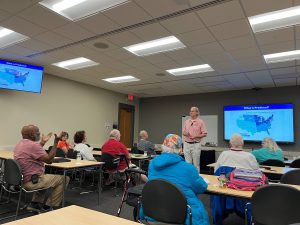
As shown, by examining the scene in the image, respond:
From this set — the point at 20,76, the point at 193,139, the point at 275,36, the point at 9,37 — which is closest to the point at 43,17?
the point at 9,37

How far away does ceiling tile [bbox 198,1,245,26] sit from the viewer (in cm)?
309

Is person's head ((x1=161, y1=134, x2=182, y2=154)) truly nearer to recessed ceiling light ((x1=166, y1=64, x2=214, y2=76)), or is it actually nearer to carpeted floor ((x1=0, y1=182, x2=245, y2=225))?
carpeted floor ((x1=0, y1=182, x2=245, y2=225))

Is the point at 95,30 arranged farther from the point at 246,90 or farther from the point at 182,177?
the point at 246,90

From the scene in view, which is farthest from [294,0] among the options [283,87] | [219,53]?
[283,87]

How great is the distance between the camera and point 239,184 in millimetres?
2182

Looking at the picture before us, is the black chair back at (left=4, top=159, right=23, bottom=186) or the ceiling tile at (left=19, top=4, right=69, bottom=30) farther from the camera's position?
the ceiling tile at (left=19, top=4, right=69, bottom=30)

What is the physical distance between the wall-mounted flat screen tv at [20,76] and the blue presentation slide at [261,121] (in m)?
6.06

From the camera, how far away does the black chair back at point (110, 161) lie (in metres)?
4.52

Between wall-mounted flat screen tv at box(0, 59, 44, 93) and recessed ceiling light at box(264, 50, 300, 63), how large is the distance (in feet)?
17.4

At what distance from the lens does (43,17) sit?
11.6 feet

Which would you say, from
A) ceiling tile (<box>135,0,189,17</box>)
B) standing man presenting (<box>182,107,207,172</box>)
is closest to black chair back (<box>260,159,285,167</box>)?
standing man presenting (<box>182,107,207,172</box>)

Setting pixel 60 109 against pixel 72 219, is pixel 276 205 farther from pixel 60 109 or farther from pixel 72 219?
pixel 60 109

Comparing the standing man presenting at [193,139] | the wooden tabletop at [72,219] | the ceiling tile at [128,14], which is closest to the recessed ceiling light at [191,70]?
the standing man presenting at [193,139]

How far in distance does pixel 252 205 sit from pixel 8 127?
6.11 metres
